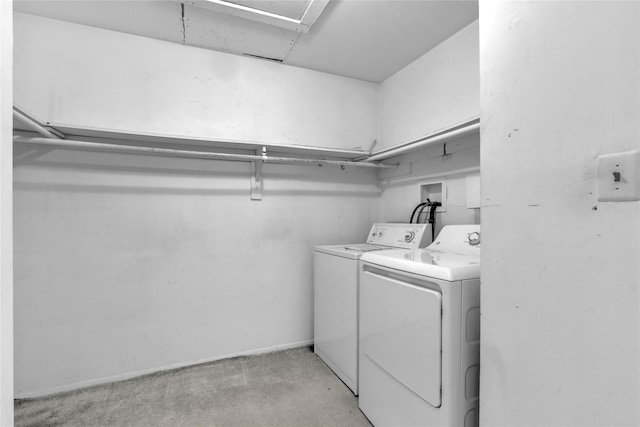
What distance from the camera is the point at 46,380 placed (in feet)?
6.01

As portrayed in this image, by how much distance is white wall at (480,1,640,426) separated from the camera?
66 centimetres

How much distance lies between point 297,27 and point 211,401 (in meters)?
2.46

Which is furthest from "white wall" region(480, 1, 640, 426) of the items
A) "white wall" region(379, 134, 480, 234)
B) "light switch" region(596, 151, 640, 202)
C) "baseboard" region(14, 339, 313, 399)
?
"baseboard" region(14, 339, 313, 399)

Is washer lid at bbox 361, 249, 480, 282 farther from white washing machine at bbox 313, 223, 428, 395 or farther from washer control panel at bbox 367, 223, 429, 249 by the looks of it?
washer control panel at bbox 367, 223, 429, 249

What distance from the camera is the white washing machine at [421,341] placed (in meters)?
1.15

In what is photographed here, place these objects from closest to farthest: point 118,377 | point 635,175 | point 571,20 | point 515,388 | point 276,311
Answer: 1. point 635,175
2. point 571,20
3. point 515,388
4. point 118,377
5. point 276,311

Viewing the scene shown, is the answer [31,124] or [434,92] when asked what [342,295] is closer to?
[434,92]

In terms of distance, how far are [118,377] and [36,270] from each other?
35.4 inches

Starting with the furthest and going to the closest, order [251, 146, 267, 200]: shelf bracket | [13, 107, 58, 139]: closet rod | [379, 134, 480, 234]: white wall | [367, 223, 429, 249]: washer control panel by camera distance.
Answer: [251, 146, 267, 200]: shelf bracket < [367, 223, 429, 249]: washer control panel < [379, 134, 480, 234]: white wall < [13, 107, 58, 139]: closet rod

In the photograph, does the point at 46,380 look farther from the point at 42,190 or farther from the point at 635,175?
the point at 635,175

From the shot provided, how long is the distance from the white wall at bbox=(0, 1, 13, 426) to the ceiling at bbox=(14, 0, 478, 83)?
1.22 m

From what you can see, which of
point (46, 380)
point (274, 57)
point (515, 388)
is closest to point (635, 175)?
point (515, 388)

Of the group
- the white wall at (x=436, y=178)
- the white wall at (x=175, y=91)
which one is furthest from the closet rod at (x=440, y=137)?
the white wall at (x=175, y=91)

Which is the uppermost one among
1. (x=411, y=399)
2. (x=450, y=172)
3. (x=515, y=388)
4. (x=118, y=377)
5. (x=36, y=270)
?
(x=450, y=172)
